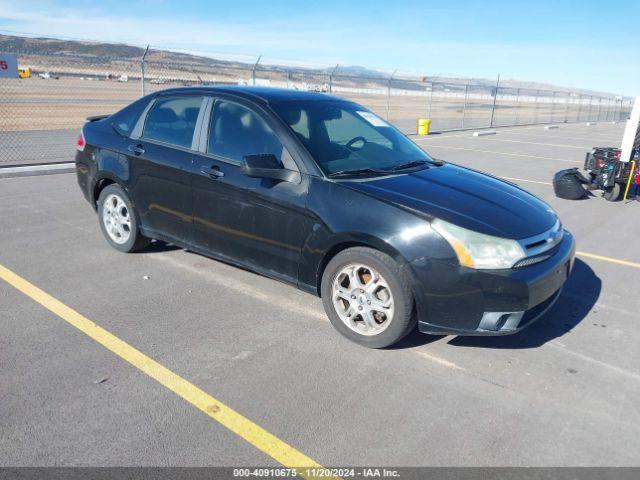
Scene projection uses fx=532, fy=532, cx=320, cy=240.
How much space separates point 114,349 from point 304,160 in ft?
5.91

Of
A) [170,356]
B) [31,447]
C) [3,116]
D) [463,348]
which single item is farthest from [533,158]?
[3,116]

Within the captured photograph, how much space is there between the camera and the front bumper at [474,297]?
320cm

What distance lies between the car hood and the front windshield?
227 millimetres

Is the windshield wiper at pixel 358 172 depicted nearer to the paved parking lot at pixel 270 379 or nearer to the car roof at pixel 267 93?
the car roof at pixel 267 93

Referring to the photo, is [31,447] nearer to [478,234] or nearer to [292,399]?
[292,399]

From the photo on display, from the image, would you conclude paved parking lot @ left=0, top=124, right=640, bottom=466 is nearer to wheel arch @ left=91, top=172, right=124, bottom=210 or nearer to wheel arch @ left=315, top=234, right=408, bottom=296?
wheel arch @ left=315, top=234, right=408, bottom=296

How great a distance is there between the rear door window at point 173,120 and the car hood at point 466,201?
1657 millimetres

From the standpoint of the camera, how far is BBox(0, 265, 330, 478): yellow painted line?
257 centimetres

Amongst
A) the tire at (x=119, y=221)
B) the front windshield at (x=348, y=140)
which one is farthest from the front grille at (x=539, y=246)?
the tire at (x=119, y=221)

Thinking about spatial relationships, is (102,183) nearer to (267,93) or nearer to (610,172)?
(267,93)

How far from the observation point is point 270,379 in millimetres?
3188

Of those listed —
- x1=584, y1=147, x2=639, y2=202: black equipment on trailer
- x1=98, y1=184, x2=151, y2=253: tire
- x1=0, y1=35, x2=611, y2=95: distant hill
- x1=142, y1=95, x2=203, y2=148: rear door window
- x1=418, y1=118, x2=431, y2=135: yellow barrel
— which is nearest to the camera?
x1=142, y1=95, x2=203, y2=148: rear door window

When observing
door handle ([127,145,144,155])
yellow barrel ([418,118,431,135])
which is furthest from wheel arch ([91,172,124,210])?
yellow barrel ([418,118,431,135])

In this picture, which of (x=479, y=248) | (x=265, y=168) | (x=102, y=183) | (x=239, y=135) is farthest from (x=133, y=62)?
(x=479, y=248)
